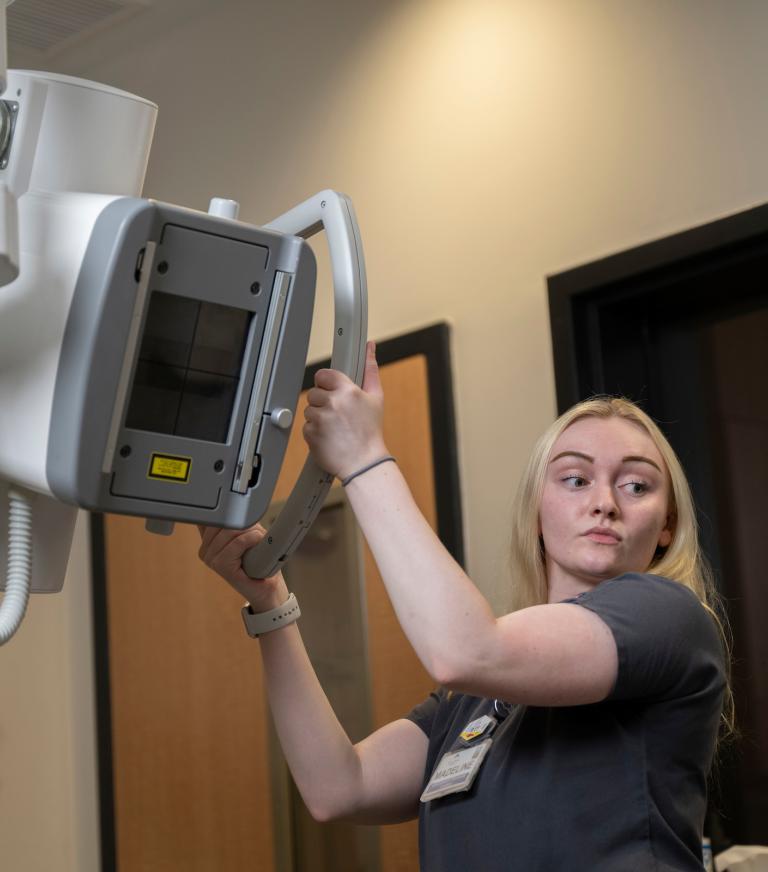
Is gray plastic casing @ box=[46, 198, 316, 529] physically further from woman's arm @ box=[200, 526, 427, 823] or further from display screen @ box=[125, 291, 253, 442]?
woman's arm @ box=[200, 526, 427, 823]

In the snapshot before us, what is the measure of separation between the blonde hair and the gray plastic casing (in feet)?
2.01

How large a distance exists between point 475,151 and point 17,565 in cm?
162

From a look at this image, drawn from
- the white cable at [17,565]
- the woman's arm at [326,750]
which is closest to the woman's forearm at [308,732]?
the woman's arm at [326,750]

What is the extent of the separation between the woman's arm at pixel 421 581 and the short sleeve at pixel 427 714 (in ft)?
1.50

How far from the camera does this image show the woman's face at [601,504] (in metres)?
1.44

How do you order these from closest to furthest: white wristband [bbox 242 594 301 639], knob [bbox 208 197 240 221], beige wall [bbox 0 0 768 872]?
knob [bbox 208 197 240 221]
white wristband [bbox 242 594 301 639]
beige wall [bbox 0 0 768 872]

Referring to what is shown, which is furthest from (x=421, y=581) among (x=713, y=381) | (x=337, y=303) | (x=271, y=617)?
(x=713, y=381)

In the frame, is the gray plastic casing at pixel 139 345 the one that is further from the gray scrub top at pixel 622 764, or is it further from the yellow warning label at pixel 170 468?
the gray scrub top at pixel 622 764

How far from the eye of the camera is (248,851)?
2.71m

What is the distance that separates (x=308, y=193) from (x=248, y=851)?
1.48 m

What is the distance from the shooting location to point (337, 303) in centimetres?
108

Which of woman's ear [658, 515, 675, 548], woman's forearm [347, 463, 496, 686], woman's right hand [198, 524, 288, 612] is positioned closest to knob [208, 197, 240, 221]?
woman's forearm [347, 463, 496, 686]

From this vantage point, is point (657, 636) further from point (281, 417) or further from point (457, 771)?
point (281, 417)

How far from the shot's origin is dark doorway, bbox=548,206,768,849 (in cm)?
208
